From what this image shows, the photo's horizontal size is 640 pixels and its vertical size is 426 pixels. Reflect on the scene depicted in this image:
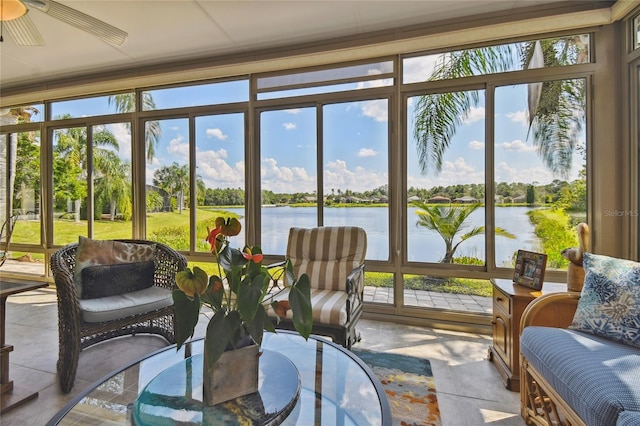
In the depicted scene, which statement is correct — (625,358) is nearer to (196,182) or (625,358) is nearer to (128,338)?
(128,338)

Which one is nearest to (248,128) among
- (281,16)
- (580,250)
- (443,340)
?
(281,16)

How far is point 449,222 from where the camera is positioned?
9.73ft

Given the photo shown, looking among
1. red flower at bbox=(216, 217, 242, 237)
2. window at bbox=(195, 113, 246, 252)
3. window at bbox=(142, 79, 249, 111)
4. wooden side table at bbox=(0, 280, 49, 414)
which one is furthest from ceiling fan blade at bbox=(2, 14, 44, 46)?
red flower at bbox=(216, 217, 242, 237)

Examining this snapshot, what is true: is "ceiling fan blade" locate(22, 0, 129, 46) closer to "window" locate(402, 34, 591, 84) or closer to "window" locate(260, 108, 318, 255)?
"window" locate(260, 108, 318, 255)

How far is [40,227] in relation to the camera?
4512 millimetres

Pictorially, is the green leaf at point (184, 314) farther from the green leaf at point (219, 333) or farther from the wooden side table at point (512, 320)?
the wooden side table at point (512, 320)

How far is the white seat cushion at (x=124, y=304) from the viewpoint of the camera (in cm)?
200

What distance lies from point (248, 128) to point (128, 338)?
8.19 ft

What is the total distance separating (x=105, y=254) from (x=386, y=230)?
260 cm

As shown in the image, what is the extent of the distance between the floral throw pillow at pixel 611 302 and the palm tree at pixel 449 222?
1274 millimetres

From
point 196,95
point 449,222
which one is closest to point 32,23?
point 196,95

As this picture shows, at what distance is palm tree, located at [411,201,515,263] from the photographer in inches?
114

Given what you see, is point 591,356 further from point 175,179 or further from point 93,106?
point 93,106

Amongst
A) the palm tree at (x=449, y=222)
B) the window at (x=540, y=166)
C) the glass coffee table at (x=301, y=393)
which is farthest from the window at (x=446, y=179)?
the glass coffee table at (x=301, y=393)
